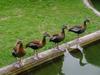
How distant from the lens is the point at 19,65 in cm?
1166

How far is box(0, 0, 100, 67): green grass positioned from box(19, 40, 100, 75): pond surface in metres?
0.76

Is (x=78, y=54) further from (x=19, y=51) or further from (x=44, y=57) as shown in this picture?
(x=19, y=51)

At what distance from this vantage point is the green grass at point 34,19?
13914 mm

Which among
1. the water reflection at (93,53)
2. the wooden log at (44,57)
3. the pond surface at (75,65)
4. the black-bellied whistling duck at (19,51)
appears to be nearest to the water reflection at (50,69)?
the pond surface at (75,65)

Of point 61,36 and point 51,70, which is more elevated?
point 61,36

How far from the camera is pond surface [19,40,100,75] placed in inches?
482

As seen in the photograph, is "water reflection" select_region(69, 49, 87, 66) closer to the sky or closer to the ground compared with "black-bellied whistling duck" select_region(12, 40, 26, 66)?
closer to the ground

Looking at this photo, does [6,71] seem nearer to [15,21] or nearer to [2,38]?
[2,38]

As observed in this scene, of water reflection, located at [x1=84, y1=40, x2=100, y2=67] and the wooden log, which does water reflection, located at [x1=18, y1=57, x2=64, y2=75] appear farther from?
water reflection, located at [x1=84, y1=40, x2=100, y2=67]

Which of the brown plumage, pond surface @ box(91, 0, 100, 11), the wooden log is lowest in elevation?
the wooden log

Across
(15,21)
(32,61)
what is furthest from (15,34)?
(32,61)

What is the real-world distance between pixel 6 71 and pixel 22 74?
65cm

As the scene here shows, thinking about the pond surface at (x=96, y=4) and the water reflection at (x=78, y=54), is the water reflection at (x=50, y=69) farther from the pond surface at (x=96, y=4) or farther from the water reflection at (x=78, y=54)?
the pond surface at (x=96, y=4)

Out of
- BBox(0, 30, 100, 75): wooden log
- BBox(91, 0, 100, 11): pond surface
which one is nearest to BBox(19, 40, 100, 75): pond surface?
BBox(0, 30, 100, 75): wooden log
